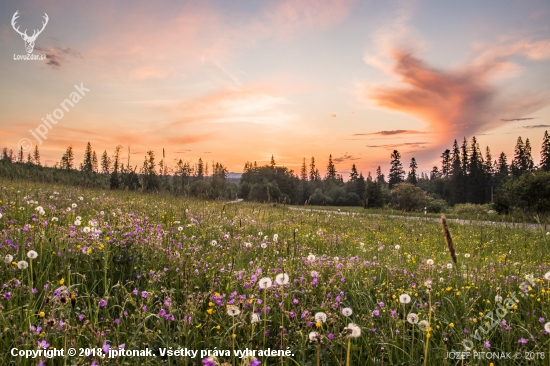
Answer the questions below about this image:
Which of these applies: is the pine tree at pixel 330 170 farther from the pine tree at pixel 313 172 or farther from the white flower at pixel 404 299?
the white flower at pixel 404 299

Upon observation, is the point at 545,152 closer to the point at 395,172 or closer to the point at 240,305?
the point at 395,172

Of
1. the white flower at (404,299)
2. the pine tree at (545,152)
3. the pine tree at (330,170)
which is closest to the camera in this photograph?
the white flower at (404,299)

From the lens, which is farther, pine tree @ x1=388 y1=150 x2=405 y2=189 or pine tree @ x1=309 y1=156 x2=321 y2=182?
pine tree @ x1=309 y1=156 x2=321 y2=182

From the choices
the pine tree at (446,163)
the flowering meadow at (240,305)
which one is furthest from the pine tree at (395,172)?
the flowering meadow at (240,305)

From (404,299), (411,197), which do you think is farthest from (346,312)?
(411,197)

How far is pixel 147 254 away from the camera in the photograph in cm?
383

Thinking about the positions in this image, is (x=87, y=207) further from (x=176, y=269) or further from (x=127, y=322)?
(x=127, y=322)

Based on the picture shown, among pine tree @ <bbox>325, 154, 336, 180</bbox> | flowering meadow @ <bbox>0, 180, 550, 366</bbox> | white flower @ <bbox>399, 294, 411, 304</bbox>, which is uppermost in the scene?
pine tree @ <bbox>325, 154, 336, 180</bbox>

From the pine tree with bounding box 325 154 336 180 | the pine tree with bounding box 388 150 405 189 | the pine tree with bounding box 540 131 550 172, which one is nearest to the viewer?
the pine tree with bounding box 540 131 550 172

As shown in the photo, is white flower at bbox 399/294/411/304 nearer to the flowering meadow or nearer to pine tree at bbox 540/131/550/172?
the flowering meadow

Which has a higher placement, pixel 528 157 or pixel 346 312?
pixel 528 157

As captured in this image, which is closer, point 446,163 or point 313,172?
point 446,163

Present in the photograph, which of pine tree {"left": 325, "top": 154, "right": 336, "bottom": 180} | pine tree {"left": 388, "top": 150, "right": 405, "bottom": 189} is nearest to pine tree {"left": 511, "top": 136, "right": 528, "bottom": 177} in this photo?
pine tree {"left": 388, "top": 150, "right": 405, "bottom": 189}

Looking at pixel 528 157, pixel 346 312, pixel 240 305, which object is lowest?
pixel 240 305
